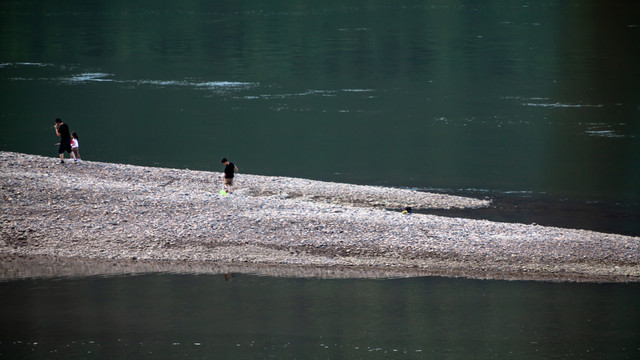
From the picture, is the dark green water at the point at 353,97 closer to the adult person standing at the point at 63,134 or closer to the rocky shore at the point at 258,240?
the rocky shore at the point at 258,240

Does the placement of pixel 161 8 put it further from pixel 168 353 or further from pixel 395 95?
pixel 168 353

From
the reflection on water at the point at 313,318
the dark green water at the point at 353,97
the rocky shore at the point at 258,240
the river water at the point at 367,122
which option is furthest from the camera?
the dark green water at the point at 353,97

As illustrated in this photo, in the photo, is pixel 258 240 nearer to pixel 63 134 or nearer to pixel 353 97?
pixel 63 134

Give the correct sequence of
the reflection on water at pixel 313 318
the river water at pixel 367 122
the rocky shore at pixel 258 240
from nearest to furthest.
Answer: the reflection on water at pixel 313 318 → the river water at pixel 367 122 → the rocky shore at pixel 258 240

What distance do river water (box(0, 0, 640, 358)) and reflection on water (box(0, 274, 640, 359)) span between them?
0.32 feet

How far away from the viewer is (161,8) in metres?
171

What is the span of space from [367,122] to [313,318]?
43.2 meters

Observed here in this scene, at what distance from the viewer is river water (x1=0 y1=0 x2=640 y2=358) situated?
88.8 feet

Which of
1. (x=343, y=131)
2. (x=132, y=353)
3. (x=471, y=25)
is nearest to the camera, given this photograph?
(x=132, y=353)

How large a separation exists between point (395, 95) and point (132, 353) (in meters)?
59.8

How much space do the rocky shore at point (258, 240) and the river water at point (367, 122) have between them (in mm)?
1433

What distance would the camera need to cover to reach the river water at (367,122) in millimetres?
27062

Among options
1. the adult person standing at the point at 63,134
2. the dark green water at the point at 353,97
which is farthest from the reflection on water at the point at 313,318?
the dark green water at the point at 353,97

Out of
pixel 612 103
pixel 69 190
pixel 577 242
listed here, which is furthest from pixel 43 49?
pixel 577 242
